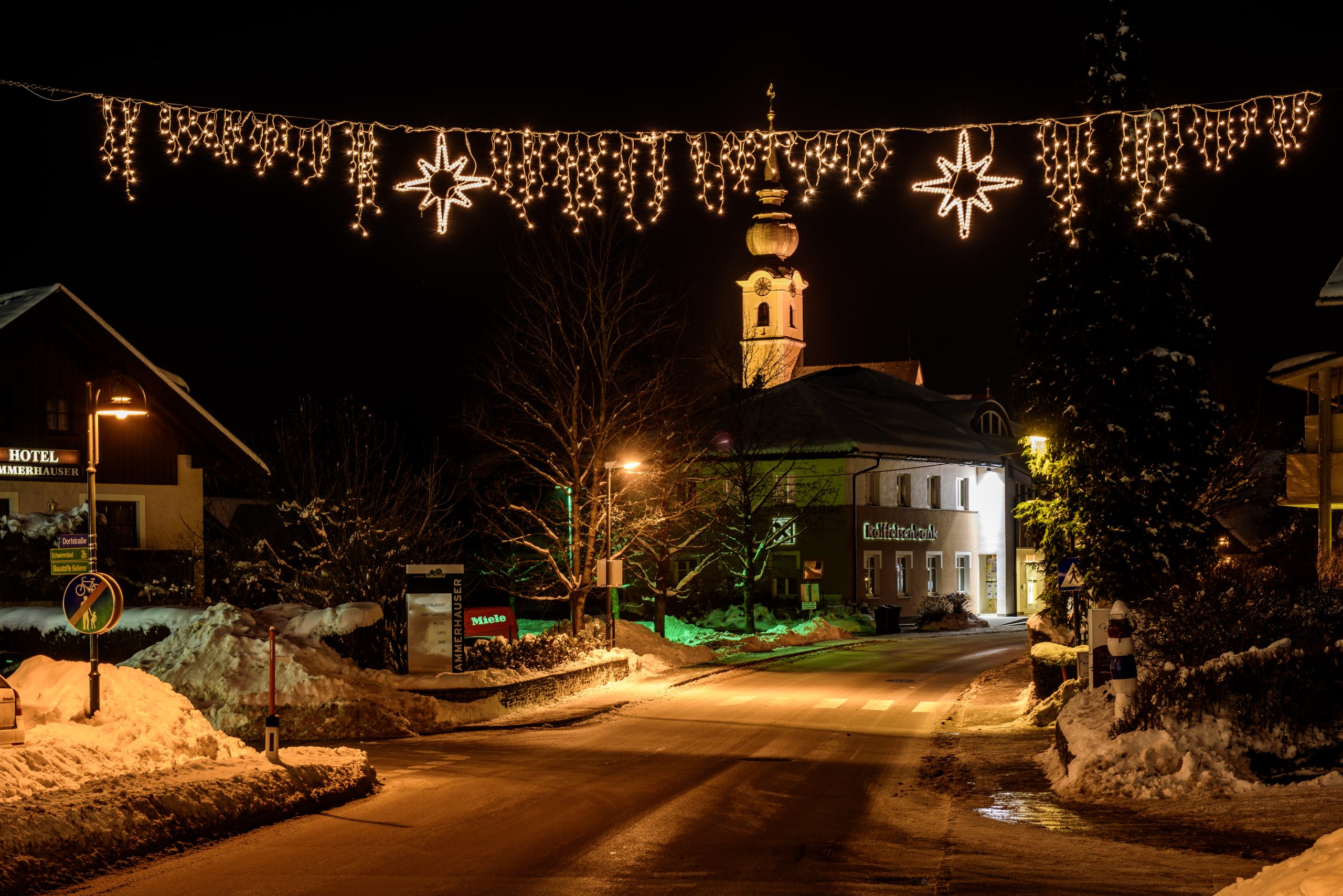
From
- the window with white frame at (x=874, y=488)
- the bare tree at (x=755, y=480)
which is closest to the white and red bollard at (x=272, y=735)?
the bare tree at (x=755, y=480)

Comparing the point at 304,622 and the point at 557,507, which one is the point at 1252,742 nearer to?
the point at 304,622

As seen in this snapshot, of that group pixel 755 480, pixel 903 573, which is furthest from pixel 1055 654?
pixel 903 573

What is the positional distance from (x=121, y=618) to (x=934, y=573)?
41825mm

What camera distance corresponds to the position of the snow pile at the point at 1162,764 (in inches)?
466

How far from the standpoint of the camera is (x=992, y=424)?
66500 mm

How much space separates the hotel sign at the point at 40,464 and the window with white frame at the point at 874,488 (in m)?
32.5

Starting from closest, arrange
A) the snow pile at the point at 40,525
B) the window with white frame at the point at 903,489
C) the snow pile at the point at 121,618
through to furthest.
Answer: the snow pile at the point at 121,618 → the snow pile at the point at 40,525 → the window with white frame at the point at 903,489

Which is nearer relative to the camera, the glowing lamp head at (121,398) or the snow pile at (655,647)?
the glowing lamp head at (121,398)

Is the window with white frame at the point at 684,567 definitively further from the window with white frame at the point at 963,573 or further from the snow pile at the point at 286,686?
the snow pile at the point at 286,686

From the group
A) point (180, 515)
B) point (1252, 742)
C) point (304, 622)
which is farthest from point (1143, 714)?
point (180, 515)

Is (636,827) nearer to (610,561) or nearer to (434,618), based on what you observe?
(434,618)

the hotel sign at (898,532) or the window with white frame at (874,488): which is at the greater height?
the window with white frame at (874,488)

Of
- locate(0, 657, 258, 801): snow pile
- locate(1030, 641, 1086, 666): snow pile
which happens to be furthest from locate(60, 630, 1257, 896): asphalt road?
locate(1030, 641, 1086, 666): snow pile

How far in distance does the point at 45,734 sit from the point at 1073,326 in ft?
73.6
